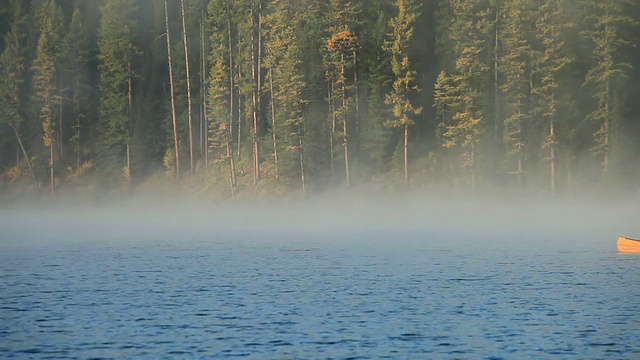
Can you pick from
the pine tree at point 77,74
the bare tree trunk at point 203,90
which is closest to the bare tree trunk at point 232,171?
the bare tree trunk at point 203,90

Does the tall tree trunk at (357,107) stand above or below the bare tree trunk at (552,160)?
above

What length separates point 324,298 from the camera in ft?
119

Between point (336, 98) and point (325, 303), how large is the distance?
67.1 meters

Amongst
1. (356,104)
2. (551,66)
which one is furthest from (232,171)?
(551,66)

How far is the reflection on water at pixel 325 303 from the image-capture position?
87.5ft

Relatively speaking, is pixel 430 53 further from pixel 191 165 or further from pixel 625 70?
pixel 191 165

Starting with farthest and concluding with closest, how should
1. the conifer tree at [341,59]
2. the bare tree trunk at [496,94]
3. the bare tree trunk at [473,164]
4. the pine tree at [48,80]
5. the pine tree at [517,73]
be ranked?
the pine tree at [48,80]
the conifer tree at [341,59]
the bare tree trunk at [496,94]
the bare tree trunk at [473,164]
the pine tree at [517,73]

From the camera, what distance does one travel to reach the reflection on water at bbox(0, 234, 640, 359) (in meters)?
26.7

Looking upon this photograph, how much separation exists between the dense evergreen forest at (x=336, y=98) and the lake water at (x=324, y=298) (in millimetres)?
31305

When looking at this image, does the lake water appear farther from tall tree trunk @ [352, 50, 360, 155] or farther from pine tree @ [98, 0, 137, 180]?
pine tree @ [98, 0, 137, 180]

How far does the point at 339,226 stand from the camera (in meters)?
76.6

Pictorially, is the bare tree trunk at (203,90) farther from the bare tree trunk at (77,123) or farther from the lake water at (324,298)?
the lake water at (324,298)

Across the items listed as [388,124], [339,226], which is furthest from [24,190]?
[339,226]

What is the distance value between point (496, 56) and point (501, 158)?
387 inches
